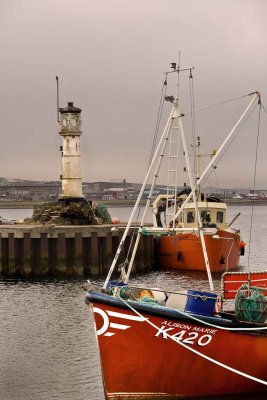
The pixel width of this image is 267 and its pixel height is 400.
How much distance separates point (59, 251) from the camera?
37750 mm

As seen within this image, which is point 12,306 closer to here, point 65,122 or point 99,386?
point 99,386

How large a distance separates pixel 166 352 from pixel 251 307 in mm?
2057

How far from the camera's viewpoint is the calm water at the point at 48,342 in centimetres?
1803

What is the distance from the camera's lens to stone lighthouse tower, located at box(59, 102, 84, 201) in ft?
139

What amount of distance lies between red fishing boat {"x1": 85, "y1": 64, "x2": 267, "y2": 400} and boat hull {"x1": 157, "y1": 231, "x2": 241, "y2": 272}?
21.4m

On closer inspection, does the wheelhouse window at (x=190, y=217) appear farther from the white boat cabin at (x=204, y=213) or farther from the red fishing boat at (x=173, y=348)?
the red fishing boat at (x=173, y=348)

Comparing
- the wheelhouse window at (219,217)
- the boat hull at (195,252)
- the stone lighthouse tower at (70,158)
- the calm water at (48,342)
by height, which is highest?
the stone lighthouse tower at (70,158)

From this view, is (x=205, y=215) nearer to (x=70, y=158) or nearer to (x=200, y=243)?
(x=200, y=243)

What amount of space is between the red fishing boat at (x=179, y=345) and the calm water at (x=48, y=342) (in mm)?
888

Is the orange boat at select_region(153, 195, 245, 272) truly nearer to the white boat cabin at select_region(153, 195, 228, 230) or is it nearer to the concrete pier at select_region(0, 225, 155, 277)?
the white boat cabin at select_region(153, 195, 228, 230)

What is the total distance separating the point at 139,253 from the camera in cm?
3972

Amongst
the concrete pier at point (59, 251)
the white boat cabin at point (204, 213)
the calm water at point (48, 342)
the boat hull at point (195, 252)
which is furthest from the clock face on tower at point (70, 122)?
the calm water at point (48, 342)

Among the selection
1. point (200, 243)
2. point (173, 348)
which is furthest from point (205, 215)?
point (173, 348)

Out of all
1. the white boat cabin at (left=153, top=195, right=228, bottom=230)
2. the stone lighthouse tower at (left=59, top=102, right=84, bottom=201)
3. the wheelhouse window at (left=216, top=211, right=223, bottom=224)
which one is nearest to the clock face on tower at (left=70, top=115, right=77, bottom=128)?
the stone lighthouse tower at (left=59, top=102, right=84, bottom=201)
